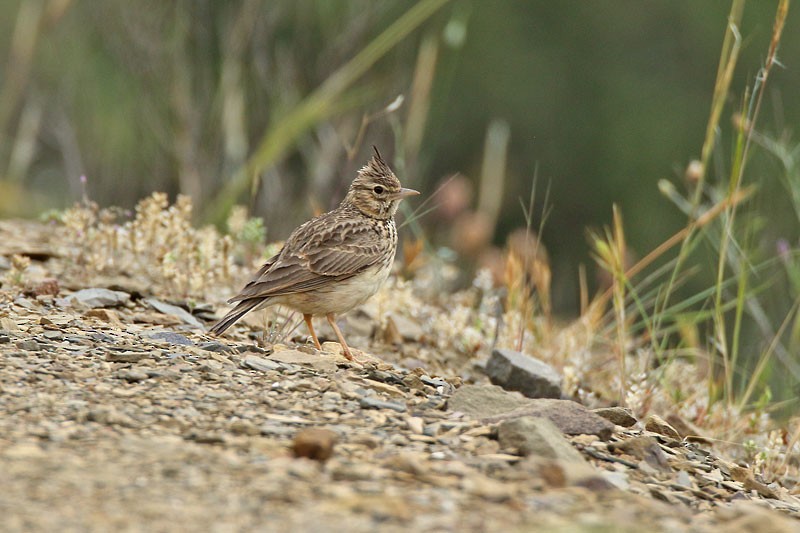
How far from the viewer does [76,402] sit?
12.0 feet

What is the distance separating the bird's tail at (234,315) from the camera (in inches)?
195

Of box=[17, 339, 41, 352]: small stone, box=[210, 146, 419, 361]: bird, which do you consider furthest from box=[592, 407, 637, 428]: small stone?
box=[17, 339, 41, 352]: small stone

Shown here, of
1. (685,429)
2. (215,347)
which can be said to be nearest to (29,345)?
(215,347)

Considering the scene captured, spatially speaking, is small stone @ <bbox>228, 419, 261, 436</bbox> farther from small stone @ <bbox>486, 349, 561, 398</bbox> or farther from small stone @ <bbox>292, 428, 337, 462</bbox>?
small stone @ <bbox>486, 349, 561, 398</bbox>

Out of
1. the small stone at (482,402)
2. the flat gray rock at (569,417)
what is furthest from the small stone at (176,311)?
the flat gray rock at (569,417)

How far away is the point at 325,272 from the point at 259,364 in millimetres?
1032

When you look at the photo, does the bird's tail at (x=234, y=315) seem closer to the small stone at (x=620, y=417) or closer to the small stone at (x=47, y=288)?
the small stone at (x=47, y=288)

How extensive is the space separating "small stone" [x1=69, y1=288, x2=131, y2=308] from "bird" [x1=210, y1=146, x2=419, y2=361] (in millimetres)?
658

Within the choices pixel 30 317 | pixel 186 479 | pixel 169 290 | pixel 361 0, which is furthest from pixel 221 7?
pixel 186 479

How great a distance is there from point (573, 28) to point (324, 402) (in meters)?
11.1

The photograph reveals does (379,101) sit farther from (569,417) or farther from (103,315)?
(569,417)

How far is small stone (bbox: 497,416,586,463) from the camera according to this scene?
11.6 feet

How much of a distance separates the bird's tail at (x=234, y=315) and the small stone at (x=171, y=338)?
196 mm

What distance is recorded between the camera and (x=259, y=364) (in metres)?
4.41
